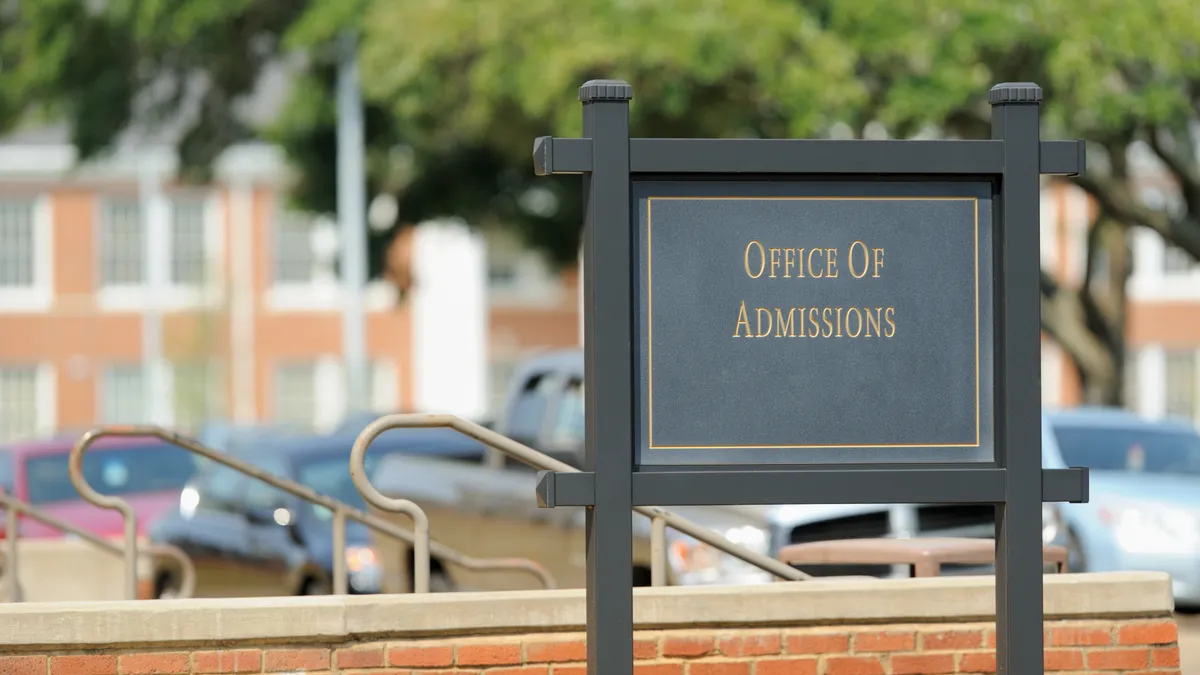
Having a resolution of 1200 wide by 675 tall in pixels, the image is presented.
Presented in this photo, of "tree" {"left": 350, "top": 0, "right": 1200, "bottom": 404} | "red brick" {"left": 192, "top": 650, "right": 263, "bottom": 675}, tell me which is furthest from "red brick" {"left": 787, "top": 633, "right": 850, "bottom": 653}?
"tree" {"left": 350, "top": 0, "right": 1200, "bottom": 404}

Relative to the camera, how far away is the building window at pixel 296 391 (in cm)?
4912

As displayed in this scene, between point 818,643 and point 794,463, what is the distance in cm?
172

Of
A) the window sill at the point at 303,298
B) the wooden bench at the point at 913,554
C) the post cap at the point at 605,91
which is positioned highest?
the window sill at the point at 303,298

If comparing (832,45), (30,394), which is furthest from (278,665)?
(30,394)

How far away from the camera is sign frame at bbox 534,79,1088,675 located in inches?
214

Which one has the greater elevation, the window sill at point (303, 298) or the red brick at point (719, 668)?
the window sill at point (303, 298)

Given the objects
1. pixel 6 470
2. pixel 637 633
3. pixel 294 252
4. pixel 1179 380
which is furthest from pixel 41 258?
pixel 637 633

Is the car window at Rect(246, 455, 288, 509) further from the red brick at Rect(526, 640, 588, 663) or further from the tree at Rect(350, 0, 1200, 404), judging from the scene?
the red brick at Rect(526, 640, 588, 663)

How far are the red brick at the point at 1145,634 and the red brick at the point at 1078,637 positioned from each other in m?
0.06

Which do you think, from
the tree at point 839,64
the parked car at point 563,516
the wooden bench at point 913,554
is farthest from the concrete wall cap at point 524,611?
the tree at point 839,64

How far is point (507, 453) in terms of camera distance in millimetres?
7219

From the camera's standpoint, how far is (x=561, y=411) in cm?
1289

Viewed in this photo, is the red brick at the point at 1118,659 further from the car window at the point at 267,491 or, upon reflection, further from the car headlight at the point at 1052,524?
the car window at the point at 267,491

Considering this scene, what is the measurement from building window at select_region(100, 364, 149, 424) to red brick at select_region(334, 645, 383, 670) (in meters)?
44.2
